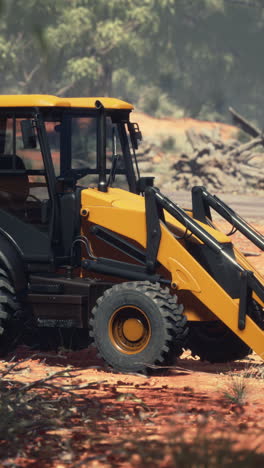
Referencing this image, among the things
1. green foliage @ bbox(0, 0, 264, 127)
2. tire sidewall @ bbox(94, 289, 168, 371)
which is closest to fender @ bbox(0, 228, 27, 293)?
tire sidewall @ bbox(94, 289, 168, 371)

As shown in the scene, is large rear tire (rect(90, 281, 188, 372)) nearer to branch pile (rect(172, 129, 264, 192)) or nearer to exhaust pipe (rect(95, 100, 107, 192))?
exhaust pipe (rect(95, 100, 107, 192))

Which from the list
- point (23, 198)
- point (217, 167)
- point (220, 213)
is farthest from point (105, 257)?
point (217, 167)

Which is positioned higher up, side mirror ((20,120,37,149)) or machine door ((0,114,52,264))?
side mirror ((20,120,37,149))

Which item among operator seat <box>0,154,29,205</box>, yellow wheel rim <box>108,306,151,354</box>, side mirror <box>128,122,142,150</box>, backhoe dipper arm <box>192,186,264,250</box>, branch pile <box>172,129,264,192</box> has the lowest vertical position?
branch pile <box>172,129,264,192</box>

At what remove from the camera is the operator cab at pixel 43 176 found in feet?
32.2

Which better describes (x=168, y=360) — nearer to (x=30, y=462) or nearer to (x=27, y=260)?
(x=27, y=260)

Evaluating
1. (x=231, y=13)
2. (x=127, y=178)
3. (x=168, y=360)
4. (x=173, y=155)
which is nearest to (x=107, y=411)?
(x=168, y=360)

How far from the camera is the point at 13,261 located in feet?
32.5

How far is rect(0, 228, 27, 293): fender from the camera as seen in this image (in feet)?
32.4

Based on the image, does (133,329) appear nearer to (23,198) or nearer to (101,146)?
(23,198)

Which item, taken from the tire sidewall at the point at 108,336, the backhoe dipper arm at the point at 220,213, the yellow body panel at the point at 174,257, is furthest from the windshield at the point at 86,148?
the tire sidewall at the point at 108,336

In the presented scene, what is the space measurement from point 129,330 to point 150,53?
213 ft

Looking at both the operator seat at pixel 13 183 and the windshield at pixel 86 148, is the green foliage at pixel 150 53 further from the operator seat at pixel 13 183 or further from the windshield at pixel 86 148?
the operator seat at pixel 13 183

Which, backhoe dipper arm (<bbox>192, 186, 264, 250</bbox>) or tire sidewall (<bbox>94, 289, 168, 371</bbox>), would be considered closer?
tire sidewall (<bbox>94, 289, 168, 371</bbox>)
